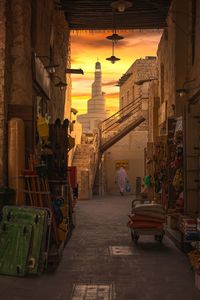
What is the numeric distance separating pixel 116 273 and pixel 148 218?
2913 millimetres

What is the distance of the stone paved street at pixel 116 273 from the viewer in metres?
6.75

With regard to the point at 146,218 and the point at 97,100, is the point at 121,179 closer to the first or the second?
the point at 146,218

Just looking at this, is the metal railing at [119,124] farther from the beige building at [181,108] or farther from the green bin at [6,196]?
the green bin at [6,196]

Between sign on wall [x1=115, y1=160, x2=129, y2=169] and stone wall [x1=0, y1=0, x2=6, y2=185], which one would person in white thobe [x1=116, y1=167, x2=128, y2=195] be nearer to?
sign on wall [x1=115, y1=160, x2=129, y2=169]

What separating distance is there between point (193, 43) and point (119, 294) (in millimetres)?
10234

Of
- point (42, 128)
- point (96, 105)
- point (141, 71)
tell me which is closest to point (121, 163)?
point (141, 71)

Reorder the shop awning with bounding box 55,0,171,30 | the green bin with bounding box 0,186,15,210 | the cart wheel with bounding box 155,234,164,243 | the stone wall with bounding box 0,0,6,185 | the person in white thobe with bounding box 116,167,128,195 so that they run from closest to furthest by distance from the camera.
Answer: the green bin with bounding box 0,186,15,210 < the stone wall with bounding box 0,0,6,185 < the cart wheel with bounding box 155,234,164,243 < the shop awning with bounding box 55,0,171,30 < the person in white thobe with bounding box 116,167,128,195

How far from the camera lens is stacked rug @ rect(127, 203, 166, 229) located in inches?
421

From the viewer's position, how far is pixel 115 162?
28906 millimetres

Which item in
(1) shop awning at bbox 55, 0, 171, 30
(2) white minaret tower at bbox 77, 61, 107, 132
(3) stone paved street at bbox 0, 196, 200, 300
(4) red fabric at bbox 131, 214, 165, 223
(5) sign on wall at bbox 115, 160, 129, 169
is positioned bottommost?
(3) stone paved street at bbox 0, 196, 200, 300

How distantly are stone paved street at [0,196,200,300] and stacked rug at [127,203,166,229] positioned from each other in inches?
18.2

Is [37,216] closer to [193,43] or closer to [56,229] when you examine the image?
[56,229]

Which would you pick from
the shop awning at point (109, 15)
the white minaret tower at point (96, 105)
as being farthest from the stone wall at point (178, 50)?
the white minaret tower at point (96, 105)

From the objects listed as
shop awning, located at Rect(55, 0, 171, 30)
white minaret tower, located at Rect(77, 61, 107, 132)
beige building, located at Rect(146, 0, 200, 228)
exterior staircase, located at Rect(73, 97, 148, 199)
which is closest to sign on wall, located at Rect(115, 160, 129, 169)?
exterior staircase, located at Rect(73, 97, 148, 199)
